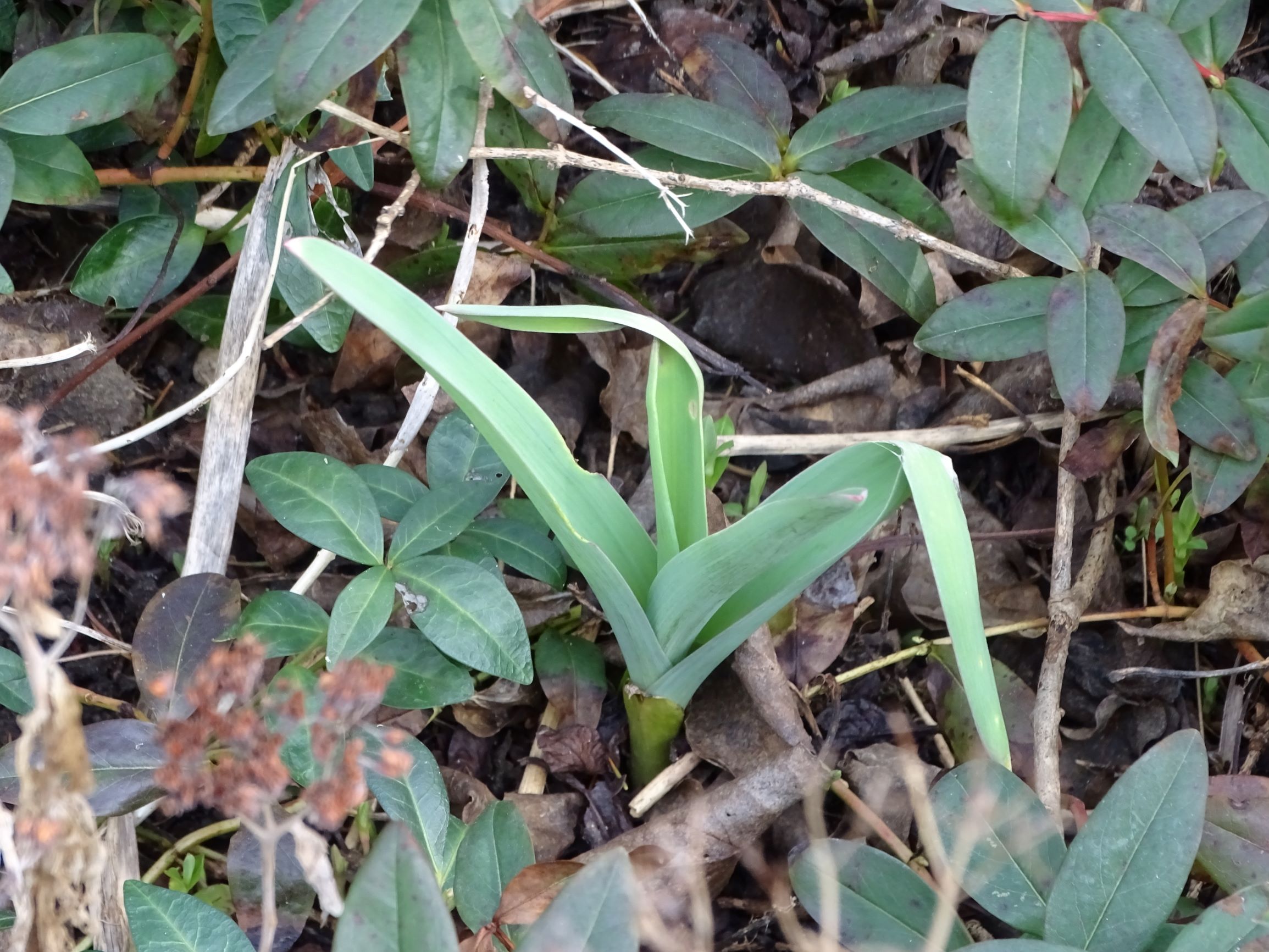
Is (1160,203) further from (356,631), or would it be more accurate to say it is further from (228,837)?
(228,837)

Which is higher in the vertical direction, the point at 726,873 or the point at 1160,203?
the point at 1160,203

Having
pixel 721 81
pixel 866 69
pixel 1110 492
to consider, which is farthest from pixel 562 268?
pixel 1110 492

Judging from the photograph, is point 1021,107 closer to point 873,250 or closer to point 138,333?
point 873,250

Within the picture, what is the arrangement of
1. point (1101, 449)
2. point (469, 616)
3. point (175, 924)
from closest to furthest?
point (175, 924)
point (469, 616)
point (1101, 449)

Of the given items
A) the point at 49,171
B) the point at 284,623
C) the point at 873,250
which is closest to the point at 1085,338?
the point at 873,250

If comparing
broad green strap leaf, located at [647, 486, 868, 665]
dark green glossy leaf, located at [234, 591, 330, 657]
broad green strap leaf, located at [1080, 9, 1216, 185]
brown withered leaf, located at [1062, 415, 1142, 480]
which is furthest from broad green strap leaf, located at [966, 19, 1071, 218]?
dark green glossy leaf, located at [234, 591, 330, 657]

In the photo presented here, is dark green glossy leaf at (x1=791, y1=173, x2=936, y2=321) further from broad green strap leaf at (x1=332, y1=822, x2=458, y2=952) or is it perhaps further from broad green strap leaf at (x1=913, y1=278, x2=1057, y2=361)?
broad green strap leaf at (x1=332, y1=822, x2=458, y2=952)
